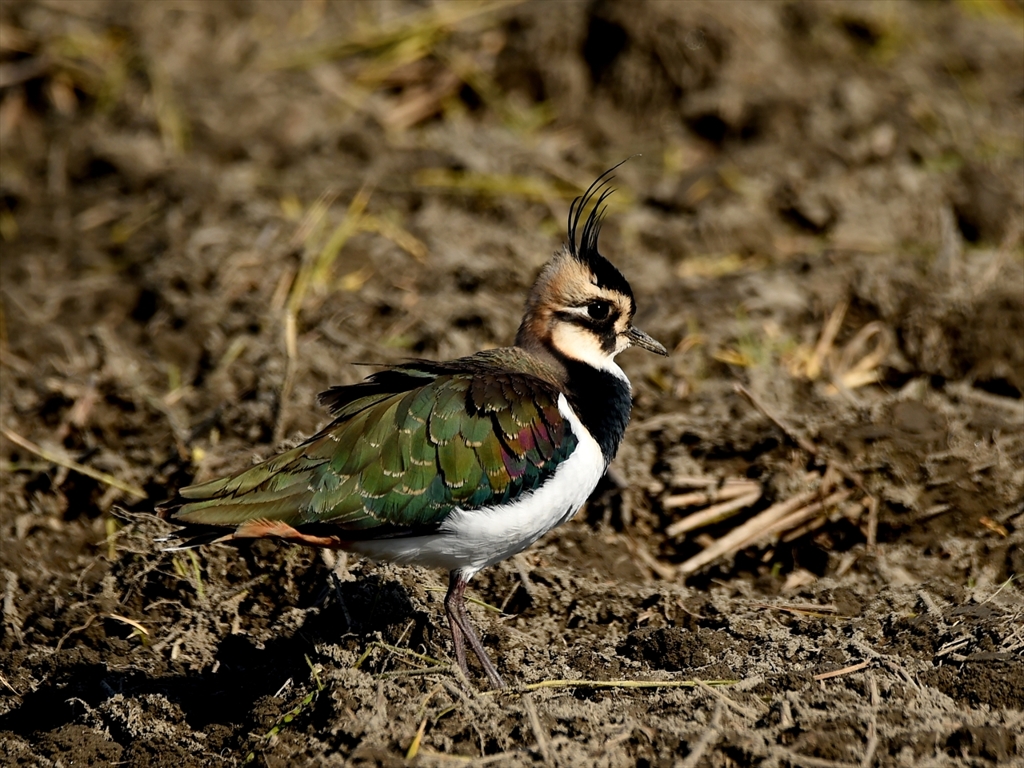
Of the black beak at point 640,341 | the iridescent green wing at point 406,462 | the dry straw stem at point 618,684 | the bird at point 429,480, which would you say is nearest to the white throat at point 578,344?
the black beak at point 640,341

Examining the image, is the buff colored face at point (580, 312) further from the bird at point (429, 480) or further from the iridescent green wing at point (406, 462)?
the iridescent green wing at point (406, 462)

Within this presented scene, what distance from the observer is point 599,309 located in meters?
6.58

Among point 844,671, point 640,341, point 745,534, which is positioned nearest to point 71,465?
point 640,341

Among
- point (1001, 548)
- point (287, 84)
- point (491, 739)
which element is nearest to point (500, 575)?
point (491, 739)

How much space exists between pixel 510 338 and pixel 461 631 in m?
2.95

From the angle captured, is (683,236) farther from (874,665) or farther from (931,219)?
(874,665)

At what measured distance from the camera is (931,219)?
31.8 feet

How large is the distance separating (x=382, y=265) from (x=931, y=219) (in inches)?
165

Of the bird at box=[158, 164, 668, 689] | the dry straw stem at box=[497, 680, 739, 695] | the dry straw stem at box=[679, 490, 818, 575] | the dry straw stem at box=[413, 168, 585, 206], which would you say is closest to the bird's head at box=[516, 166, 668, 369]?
the bird at box=[158, 164, 668, 689]

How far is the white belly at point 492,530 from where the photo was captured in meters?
5.55

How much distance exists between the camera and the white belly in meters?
5.55

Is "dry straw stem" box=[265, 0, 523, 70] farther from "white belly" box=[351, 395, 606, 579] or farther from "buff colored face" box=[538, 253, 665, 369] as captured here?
"white belly" box=[351, 395, 606, 579]

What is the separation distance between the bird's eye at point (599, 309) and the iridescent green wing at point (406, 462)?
0.88 metres

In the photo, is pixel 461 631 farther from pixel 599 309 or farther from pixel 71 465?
pixel 71 465
